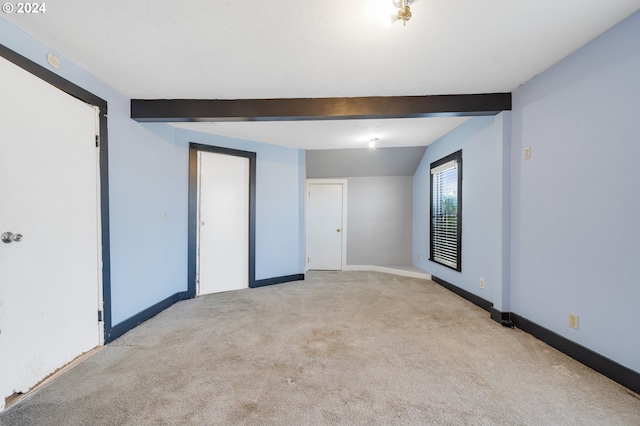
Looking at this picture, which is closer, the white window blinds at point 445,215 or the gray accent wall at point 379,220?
the white window blinds at point 445,215

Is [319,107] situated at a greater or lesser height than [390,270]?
greater

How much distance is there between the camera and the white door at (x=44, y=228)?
161cm

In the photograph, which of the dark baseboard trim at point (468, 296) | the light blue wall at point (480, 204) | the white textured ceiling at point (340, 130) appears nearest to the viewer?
the light blue wall at point (480, 204)

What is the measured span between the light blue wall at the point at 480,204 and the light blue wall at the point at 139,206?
3.75 metres

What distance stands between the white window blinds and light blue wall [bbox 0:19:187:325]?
3.82m

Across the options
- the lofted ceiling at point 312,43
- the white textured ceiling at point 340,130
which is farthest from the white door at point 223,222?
the lofted ceiling at point 312,43

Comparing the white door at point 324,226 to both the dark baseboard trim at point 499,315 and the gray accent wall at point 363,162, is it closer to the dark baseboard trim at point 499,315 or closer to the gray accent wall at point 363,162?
the gray accent wall at point 363,162

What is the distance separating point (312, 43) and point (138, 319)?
3036 millimetres

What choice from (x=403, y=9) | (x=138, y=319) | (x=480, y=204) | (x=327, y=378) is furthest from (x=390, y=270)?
(x=403, y=9)

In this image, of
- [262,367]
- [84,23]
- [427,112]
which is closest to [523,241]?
[427,112]

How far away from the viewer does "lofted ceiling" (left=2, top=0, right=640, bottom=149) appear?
5.19 ft

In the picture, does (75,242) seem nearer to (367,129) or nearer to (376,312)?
(376,312)

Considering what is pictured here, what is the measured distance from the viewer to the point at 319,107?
274 centimetres

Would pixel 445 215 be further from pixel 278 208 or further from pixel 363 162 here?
pixel 278 208
